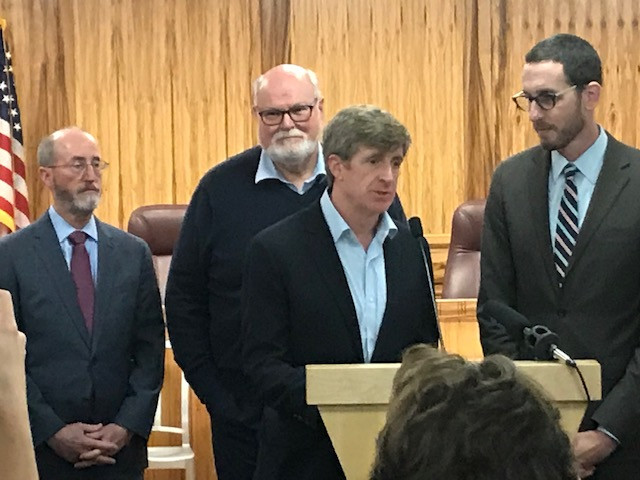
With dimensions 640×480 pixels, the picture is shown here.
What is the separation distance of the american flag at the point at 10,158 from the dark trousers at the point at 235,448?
3283mm

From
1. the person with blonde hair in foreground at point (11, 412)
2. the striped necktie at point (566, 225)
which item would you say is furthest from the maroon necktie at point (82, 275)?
the person with blonde hair in foreground at point (11, 412)

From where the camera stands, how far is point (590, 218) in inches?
104

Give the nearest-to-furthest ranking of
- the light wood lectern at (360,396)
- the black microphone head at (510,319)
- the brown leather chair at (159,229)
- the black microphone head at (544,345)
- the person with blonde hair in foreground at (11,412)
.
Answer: the person with blonde hair in foreground at (11,412) → the light wood lectern at (360,396) → the black microphone head at (544,345) → the black microphone head at (510,319) → the brown leather chair at (159,229)

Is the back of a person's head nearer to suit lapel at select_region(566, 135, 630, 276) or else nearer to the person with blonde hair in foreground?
the person with blonde hair in foreground

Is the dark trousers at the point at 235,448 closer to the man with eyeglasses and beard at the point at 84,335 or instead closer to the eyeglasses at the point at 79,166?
the man with eyeglasses and beard at the point at 84,335

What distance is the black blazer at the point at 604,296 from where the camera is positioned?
2600mm

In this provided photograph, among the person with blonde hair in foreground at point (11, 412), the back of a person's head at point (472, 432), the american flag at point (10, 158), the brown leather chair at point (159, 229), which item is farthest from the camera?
the american flag at point (10, 158)

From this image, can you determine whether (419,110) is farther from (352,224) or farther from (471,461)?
(471,461)

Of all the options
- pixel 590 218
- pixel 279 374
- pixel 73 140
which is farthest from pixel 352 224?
pixel 73 140

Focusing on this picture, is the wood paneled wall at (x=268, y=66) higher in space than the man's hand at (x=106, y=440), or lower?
higher

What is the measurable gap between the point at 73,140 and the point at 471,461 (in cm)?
275

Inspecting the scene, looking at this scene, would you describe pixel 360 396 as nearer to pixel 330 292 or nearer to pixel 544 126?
pixel 330 292

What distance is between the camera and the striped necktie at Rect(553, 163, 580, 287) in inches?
105

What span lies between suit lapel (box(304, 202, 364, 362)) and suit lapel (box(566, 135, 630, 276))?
0.55 metres
